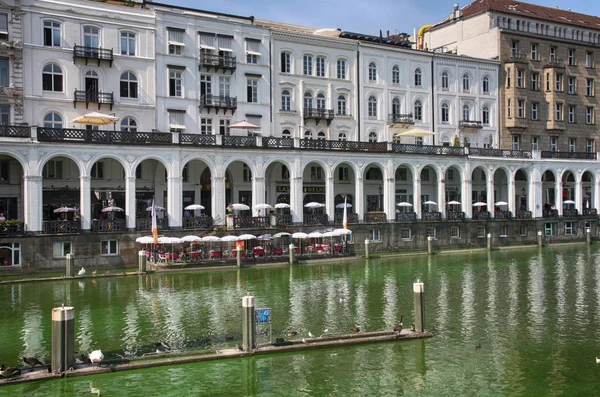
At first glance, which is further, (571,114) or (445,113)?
(571,114)

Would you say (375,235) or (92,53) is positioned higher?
(92,53)

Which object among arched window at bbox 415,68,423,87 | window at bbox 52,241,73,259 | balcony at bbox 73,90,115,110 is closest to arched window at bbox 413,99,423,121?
arched window at bbox 415,68,423,87

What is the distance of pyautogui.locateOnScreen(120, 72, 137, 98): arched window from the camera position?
53.5 metres

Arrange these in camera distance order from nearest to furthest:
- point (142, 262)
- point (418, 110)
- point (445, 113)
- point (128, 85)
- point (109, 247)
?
1. point (142, 262)
2. point (109, 247)
3. point (128, 85)
4. point (418, 110)
5. point (445, 113)

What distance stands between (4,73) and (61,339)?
120 ft

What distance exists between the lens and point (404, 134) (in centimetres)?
6275

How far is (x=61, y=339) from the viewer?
731 inches

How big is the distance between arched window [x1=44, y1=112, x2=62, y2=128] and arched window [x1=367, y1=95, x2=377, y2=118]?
30.5 m

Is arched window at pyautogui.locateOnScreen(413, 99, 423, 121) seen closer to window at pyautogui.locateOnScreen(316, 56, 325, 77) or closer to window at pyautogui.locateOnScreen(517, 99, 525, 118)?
window at pyautogui.locateOnScreen(316, 56, 325, 77)

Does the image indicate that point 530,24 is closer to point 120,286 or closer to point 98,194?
point 98,194

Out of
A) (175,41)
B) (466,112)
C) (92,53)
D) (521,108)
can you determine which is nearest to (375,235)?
(466,112)

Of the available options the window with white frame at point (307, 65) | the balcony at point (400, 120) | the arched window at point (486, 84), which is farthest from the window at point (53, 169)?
the arched window at point (486, 84)

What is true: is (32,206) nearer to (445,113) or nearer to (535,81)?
(445,113)

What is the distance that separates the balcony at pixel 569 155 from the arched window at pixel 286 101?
29.3 m
